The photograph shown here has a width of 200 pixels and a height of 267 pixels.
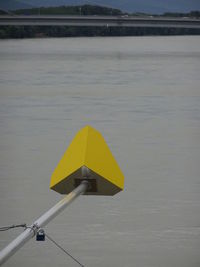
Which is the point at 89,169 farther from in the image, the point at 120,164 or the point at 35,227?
the point at 120,164

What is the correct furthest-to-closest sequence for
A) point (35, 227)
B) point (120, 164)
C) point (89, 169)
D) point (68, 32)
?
point (68, 32) < point (120, 164) < point (89, 169) < point (35, 227)

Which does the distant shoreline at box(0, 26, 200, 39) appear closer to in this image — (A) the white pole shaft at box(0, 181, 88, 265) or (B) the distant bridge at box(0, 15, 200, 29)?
(B) the distant bridge at box(0, 15, 200, 29)

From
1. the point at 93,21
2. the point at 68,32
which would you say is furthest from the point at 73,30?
the point at 93,21

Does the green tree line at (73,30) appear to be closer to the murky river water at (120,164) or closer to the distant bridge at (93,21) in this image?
the distant bridge at (93,21)

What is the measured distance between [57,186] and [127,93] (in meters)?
11.9

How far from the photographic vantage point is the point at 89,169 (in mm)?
2547

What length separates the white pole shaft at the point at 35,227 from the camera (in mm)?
2117

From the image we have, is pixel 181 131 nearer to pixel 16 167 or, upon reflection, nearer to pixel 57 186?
pixel 16 167

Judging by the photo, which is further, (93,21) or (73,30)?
(73,30)

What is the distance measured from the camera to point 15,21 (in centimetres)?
3316

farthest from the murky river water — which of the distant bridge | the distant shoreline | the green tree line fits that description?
the green tree line

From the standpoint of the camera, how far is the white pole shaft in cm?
212

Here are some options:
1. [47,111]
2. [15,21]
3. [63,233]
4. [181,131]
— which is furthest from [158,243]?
[15,21]

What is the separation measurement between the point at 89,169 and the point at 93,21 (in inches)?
Result: 1254
